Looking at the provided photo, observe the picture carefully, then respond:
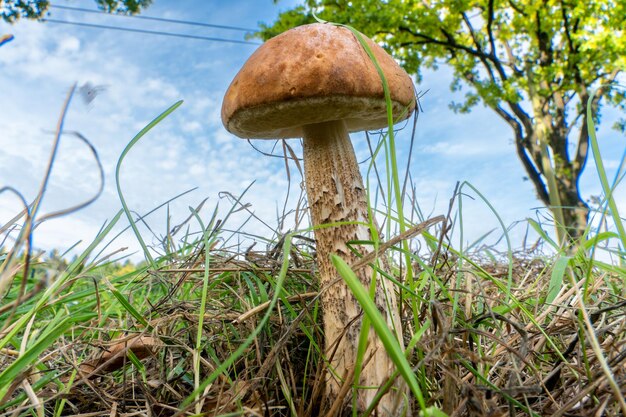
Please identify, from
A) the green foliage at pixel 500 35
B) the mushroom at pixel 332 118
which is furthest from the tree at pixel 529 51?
the mushroom at pixel 332 118

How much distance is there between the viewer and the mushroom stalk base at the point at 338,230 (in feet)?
4.32

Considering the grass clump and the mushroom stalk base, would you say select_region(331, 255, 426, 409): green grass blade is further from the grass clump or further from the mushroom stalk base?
the mushroom stalk base

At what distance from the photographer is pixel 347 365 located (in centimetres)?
130

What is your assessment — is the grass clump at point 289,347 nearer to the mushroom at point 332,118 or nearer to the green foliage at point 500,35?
the mushroom at point 332,118

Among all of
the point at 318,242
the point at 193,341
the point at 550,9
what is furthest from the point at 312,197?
the point at 550,9

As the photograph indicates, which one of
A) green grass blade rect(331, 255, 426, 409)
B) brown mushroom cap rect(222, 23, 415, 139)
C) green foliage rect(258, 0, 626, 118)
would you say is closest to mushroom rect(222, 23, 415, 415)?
brown mushroom cap rect(222, 23, 415, 139)

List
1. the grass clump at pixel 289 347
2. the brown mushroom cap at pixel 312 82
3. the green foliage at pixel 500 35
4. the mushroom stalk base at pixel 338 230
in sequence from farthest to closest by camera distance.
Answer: the green foliage at pixel 500 35
the mushroom stalk base at pixel 338 230
the brown mushroom cap at pixel 312 82
the grass clump at pixel 289 347

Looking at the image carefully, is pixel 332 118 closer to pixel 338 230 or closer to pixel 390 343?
pixel 338 230

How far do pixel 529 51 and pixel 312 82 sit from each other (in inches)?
555

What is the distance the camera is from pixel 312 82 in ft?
3.87

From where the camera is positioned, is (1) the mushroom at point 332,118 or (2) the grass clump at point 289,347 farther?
(1) the mushroom at point 332,118

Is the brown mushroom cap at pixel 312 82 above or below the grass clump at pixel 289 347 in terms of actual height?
above

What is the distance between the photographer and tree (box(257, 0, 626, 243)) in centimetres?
1077

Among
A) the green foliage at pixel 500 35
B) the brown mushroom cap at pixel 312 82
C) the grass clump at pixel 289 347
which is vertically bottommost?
the grass clump at pixel 289 347
